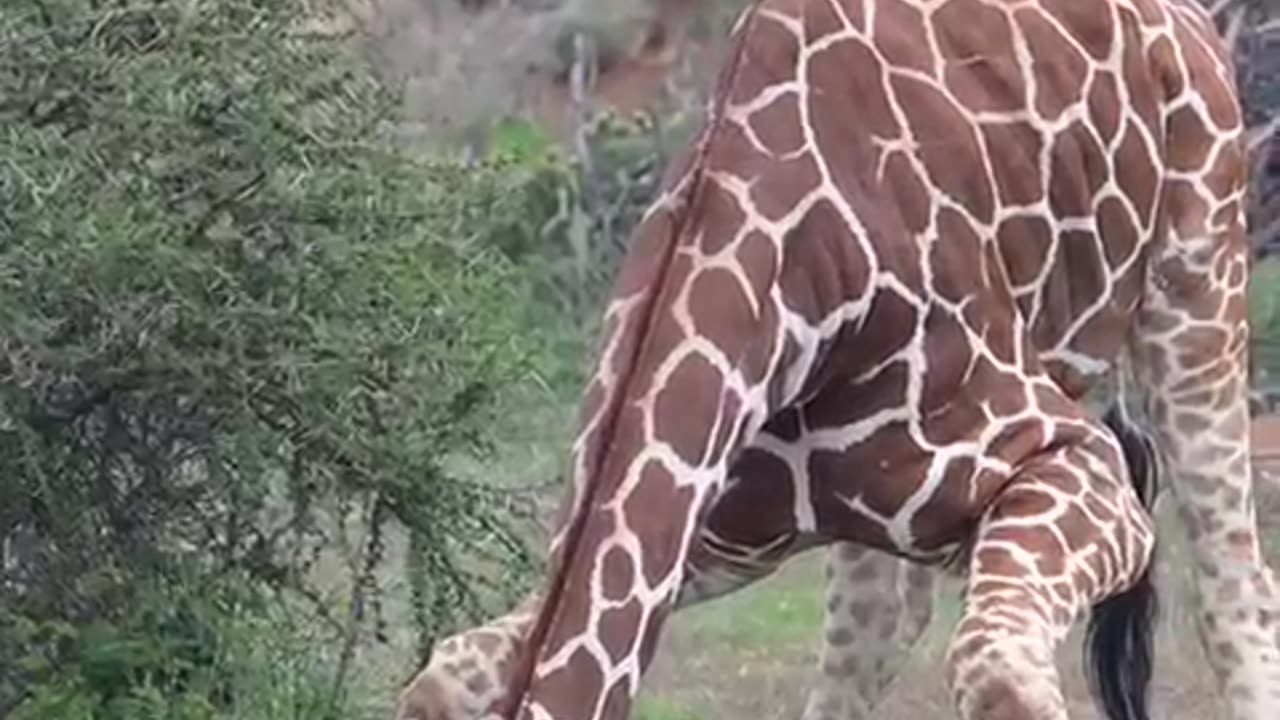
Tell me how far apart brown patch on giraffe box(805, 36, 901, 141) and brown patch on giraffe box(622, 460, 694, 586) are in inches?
20.7

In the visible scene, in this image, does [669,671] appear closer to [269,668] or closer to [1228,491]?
[269,668]

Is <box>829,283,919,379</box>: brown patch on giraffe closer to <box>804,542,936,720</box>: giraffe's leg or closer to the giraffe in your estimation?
the giraffe

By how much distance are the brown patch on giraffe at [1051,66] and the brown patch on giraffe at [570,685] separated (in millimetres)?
1192

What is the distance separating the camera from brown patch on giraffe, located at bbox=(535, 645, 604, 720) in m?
3.74

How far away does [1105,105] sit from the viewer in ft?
15.5

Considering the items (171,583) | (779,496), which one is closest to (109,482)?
(171,583)

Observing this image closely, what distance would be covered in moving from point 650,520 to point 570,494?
13 centimetres

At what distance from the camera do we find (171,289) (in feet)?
16.9

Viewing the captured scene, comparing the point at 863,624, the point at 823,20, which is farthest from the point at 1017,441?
the point at 863,624

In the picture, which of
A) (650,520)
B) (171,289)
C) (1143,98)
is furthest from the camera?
(171,289)

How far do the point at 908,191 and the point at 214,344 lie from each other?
1376mm

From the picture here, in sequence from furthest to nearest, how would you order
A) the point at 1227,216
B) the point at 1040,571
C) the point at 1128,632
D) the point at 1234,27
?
the point at 1234,27 → the point at 1128,632 → the point at 1227,216 → the point at 1040,571

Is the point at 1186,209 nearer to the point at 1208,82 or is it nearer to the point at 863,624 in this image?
the point at 1208,82

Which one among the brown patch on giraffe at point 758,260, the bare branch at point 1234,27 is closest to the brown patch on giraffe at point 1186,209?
the brown patch on giraffe at point 758,260
